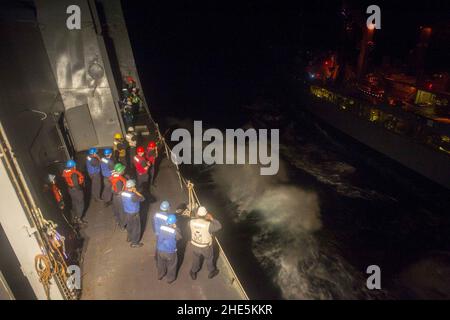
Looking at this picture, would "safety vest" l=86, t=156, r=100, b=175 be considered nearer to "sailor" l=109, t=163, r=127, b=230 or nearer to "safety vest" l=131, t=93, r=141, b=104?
"sailor" l=109, t=163, r=127, b=230

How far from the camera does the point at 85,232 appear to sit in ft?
27.5

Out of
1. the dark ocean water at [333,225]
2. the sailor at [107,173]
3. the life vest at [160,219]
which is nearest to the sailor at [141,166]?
the sailor at [107,173]

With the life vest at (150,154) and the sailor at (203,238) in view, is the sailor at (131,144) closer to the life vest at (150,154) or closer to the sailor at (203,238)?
the life vest at (150,154)

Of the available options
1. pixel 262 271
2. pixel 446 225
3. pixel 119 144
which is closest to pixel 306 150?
pixel 446 225

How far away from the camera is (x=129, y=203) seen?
7.23 meters

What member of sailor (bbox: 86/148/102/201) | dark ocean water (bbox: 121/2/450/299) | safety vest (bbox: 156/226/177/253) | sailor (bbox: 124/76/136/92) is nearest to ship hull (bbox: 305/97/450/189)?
dark ocean water (bbox: 121/2/450/299)

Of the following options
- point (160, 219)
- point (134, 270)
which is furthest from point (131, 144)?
point (160, 219)

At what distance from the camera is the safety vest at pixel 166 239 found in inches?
246

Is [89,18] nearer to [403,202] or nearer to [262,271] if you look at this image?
[262,271]

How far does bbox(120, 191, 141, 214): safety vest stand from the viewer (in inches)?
282

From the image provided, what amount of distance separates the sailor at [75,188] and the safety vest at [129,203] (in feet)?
6.42

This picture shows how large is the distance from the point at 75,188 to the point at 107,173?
0.98 meters

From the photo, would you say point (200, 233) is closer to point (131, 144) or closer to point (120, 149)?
point (131, 144)

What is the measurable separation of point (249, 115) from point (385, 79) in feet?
38.2
